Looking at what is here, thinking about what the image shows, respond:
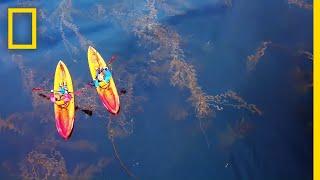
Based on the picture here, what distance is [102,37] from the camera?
81.7 inches

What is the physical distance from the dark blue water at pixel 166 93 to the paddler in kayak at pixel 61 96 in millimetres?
41

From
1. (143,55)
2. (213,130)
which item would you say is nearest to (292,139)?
(213,130)

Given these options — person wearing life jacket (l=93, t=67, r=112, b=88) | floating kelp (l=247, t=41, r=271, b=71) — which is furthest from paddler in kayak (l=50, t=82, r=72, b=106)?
floating kelp (l=247, t=41, r=271, b=71)

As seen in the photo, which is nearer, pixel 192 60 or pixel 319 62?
pixel 319 62

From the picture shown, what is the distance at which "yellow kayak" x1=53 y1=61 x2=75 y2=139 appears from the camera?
2.07 meters

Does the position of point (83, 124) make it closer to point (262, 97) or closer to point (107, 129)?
point (107, 129)

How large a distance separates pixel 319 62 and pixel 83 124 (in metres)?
1.03

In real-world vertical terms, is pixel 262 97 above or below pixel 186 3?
below

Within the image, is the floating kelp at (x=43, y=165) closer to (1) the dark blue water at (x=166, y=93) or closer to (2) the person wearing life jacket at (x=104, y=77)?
(1) the dark blue water at (x=166, y=93)

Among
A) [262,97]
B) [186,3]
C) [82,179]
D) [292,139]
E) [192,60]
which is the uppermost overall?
[186,3]

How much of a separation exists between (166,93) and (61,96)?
1.54 ft

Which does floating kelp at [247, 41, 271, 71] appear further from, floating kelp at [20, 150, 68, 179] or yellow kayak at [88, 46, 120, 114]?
floating kelp at [20, 150, 68, 179]

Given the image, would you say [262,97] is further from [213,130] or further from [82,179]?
[82,179]

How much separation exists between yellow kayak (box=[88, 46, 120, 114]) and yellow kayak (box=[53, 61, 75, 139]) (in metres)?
0.12
